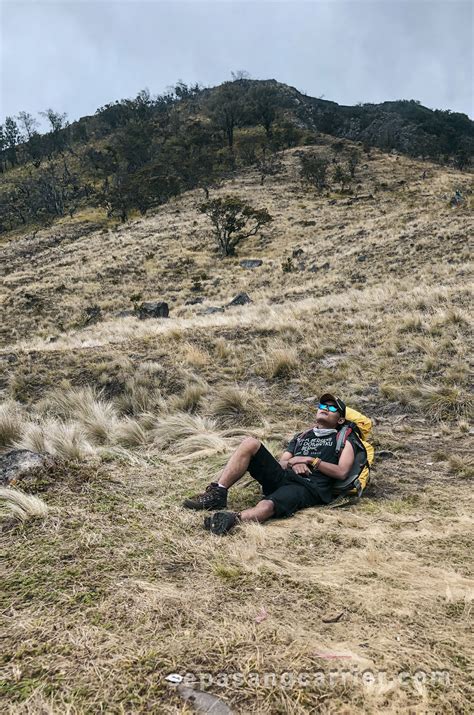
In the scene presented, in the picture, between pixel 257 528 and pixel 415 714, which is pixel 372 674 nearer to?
pixel 415 714

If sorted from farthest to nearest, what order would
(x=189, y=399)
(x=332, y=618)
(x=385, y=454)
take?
(x=189, y=399), (x=385, y=454), (x=332, y=618)

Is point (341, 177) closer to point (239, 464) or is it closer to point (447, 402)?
point (447, 402)

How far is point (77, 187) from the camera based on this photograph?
7012cm

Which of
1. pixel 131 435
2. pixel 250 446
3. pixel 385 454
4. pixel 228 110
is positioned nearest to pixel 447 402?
pixel 385 454

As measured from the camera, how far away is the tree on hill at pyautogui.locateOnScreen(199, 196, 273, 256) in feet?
115

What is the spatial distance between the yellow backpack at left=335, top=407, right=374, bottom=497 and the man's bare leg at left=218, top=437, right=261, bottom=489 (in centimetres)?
83

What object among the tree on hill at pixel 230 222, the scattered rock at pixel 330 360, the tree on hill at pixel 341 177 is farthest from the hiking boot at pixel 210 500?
the tree on hill at pixel 341 177

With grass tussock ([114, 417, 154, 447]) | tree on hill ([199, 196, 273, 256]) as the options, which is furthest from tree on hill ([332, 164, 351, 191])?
grass tussock ([114, 417, 154, 447])

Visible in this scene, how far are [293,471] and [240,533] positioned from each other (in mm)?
1022

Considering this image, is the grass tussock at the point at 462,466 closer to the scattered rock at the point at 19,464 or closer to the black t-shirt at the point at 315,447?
the black t-shirt at the point at 315,447

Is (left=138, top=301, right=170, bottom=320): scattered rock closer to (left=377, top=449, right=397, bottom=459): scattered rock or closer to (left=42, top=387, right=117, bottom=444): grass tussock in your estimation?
(left=42, top=387, right=117, bottom=444): grass tussock

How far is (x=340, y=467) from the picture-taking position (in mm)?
3998

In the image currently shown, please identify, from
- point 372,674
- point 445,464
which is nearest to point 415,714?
point 372,674

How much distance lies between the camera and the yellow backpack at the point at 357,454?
4.09m
